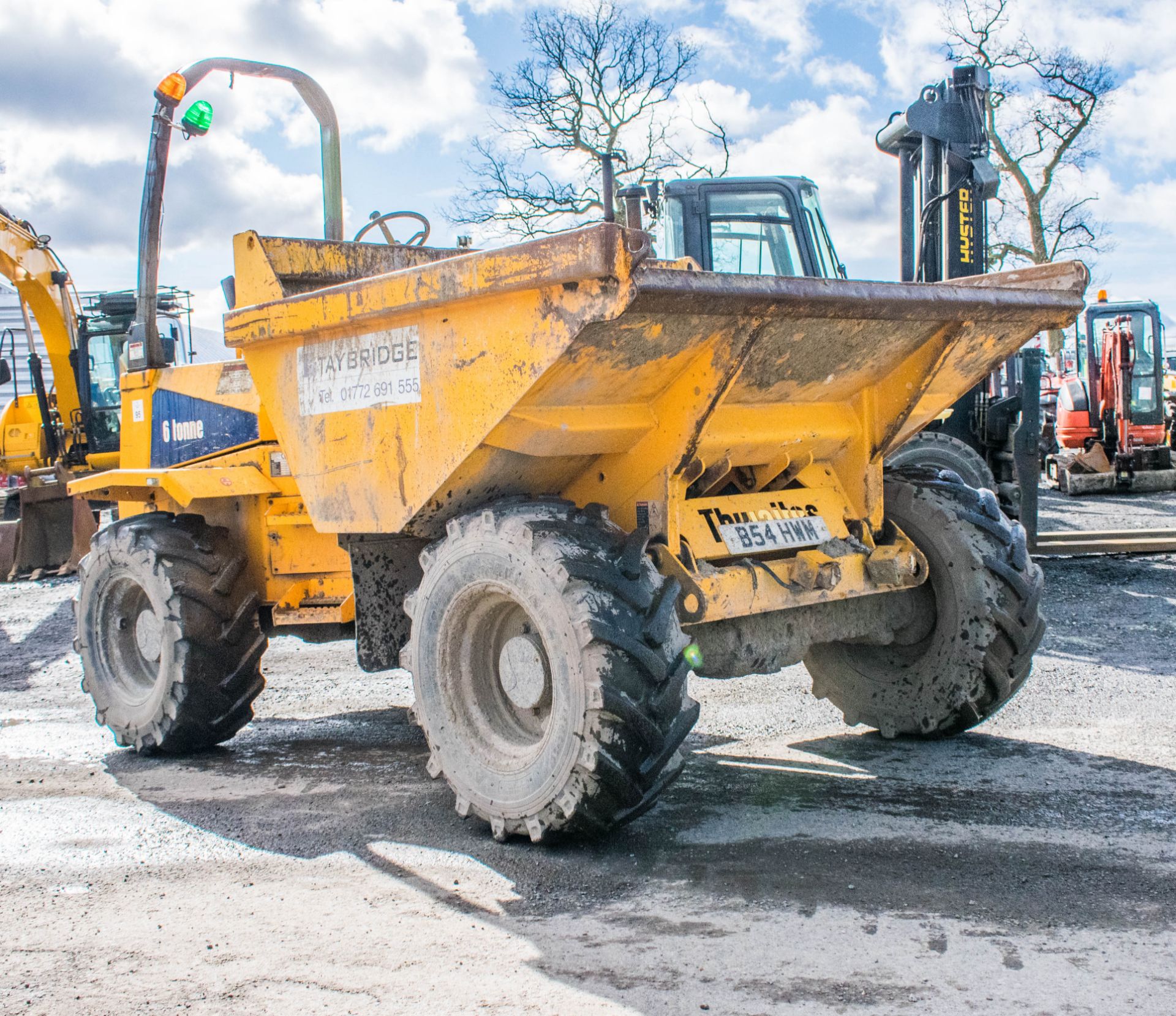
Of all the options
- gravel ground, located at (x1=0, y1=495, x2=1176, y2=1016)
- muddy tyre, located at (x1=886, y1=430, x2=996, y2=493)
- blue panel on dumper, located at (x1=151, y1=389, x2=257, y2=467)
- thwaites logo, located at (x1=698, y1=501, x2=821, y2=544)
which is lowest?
gravel ground, located at (x1=0, y1=495, x2=1176, y2=1016)

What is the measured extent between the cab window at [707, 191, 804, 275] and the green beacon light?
312 cm

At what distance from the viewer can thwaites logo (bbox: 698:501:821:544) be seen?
402 cm

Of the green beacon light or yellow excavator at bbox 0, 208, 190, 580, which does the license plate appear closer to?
the green beacon light

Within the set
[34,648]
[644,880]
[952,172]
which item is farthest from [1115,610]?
[34,648]

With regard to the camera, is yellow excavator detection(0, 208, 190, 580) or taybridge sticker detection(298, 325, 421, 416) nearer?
taybridge sticker detection(298, 325, 421, 416)

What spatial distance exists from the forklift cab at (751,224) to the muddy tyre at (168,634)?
3.64 metres

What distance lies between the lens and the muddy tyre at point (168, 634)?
4.82 m

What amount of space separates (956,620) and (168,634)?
3059 mm

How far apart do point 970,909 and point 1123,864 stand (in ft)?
1.95

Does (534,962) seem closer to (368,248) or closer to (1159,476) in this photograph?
(368,248)

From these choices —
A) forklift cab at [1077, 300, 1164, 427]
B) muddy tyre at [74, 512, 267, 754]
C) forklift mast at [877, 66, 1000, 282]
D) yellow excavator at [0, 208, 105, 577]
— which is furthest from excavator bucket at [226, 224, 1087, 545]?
forklift cab at [1077, 300, 1164, 427]

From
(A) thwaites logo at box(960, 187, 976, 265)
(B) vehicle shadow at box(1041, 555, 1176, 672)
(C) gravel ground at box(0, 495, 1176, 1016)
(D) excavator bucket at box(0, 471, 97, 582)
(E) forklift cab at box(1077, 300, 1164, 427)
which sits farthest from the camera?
(E) forklift cab at box(1077, 300, 1164, 427)

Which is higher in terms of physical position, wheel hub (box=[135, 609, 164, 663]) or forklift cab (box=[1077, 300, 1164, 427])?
forklift cab (box=[1077, 300, 1164, 427])

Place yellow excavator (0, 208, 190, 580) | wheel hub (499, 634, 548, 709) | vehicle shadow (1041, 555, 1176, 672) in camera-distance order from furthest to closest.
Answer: yellow excavator (0, 208, 190, 580), vehicle shadow (1041, 555, 1176, 672), wheel hub (499, 634, 548, 709)
